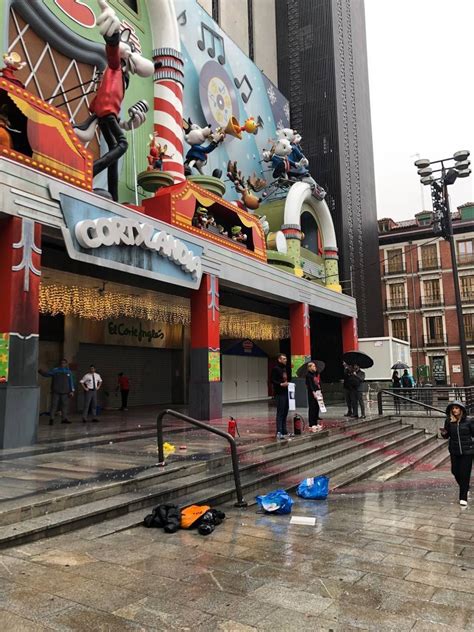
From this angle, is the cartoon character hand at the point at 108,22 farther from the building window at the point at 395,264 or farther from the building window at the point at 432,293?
the building window at the point at 432,293

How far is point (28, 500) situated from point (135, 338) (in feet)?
44.6

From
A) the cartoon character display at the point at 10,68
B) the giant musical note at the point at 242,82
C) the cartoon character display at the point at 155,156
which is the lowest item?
the cartoon character display at the point at 10,68

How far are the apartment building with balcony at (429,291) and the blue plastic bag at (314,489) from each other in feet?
127

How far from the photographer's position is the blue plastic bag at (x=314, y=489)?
6.91 meters

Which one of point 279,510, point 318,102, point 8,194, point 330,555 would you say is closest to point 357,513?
point 279,510

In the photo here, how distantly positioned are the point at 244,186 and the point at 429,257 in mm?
30675

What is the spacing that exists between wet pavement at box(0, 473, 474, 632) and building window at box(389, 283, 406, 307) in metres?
43.3

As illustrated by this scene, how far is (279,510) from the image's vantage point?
599cm

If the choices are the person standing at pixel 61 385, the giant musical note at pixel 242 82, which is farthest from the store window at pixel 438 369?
the person standing at pixel 61 385

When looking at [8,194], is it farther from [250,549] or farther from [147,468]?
[250,549]

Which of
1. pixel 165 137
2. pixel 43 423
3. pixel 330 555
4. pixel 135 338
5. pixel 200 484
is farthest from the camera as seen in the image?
pixel 135 338

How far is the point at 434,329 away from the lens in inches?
1802

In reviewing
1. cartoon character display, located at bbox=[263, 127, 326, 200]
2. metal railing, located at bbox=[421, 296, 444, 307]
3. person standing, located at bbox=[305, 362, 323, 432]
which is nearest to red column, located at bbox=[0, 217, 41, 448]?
person standing, located at bbox=[305, 362, 323, 432]

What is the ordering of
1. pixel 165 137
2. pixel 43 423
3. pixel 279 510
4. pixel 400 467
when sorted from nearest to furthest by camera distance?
pixel 279 510
pixel 400 467
pixel 43 423
pixel 165 137
